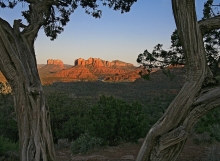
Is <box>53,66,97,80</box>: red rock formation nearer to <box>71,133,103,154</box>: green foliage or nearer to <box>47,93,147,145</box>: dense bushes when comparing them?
<box>47,93,147,145</box>: dense bushes

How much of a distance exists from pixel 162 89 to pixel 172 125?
125ft

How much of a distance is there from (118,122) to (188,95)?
22.7 ft

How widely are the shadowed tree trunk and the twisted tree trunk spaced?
1475mm

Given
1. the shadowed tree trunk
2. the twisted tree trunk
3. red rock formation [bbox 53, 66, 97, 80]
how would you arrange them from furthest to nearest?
red rock formation [bbox 53, 66, 97, 80] < the twisted tree trunk < the shadowed tree trunk

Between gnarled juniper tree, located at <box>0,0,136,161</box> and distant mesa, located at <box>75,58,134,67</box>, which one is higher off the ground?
distant mesa, located at <box>75,58,134,67</box>

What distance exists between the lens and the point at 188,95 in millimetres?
3285

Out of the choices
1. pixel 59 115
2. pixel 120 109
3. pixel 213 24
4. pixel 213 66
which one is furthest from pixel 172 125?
pixel 59 115

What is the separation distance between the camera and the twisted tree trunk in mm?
3973

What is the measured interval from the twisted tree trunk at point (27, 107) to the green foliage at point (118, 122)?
586 cm

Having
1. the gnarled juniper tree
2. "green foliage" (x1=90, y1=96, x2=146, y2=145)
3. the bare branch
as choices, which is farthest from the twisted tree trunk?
"green foliage" (x1=90, y1=96, x2=146, y2=145)

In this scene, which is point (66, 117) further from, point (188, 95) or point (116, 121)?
point (188, 95)

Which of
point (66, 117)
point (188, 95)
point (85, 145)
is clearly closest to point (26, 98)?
point (188, 95)

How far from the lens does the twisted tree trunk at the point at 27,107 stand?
3973 mm

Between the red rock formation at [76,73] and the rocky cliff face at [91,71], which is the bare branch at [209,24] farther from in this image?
the red rock formation at [76,73]
